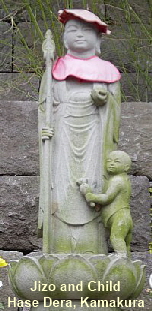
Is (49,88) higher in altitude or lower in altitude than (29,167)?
higher

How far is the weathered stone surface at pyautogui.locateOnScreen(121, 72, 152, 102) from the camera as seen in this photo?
250 inches

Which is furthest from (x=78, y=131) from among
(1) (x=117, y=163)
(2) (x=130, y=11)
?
(2) (x=130, y=11)

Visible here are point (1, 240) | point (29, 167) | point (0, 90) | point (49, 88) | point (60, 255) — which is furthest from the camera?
point (0, 90)

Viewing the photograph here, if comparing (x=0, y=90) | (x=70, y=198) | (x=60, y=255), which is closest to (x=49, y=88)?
(x=70, y=198)

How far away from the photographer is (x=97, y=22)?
410cm

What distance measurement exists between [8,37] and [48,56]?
8.57ft

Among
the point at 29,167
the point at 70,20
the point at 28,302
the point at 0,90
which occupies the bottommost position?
the point at 28,302

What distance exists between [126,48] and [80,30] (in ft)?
7.44

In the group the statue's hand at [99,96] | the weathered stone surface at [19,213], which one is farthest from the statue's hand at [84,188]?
the weathered stone surface at [19,213]

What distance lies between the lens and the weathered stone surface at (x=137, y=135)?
518 centimetres

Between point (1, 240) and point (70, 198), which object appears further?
point (1, 240)

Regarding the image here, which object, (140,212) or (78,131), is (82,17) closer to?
(78,131)

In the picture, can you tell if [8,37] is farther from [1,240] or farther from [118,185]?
[118,185]

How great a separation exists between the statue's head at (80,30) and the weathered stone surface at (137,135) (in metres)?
1.21
